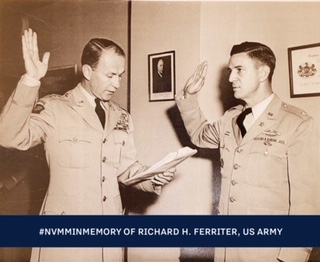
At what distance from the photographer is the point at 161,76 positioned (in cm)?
133

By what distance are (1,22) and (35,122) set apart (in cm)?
37

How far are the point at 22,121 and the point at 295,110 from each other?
2.86ft

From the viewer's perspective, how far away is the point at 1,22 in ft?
4.40

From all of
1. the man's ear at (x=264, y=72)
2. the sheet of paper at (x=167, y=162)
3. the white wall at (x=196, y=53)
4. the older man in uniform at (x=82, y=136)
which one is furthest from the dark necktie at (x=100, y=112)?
the man's ear at (x=264, y=72)

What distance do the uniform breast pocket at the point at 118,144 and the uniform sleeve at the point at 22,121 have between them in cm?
23

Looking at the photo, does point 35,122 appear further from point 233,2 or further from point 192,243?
point 233,2

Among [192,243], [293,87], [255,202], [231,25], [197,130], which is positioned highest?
[231,25]

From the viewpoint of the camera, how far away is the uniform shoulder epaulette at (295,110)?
49.8 inches

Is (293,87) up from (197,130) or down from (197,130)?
up

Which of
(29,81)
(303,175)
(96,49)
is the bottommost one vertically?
(303,175)

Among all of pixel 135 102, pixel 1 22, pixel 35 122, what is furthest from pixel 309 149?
pixel 1 22

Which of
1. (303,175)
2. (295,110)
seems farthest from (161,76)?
(303,175)

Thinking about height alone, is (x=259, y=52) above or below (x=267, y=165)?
above

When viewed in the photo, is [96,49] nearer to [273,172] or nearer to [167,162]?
[167,162]
